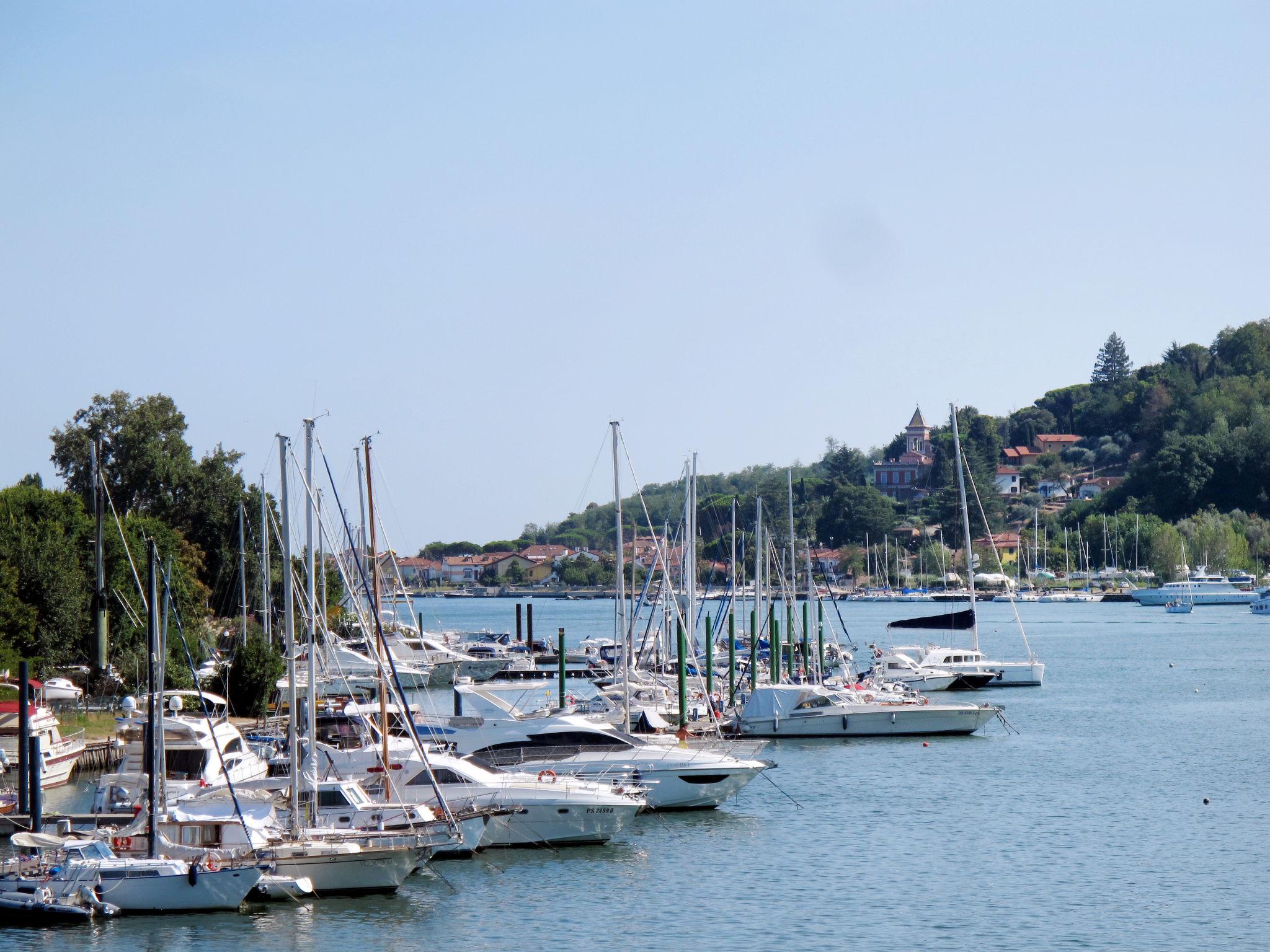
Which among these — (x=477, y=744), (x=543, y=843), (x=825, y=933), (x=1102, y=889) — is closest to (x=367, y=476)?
(x=477, y=744)

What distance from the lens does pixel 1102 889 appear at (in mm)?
29344

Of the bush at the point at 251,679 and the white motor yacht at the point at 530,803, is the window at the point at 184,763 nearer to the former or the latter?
the white motor yacht at the point at 530,803

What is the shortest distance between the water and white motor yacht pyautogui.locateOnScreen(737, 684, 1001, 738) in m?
0.93

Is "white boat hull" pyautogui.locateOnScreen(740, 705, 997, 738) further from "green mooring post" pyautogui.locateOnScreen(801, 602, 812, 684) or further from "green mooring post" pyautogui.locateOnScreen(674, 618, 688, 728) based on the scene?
"green mooring post" pyautogui.locateOnScreen(801, 602, 812, 684)

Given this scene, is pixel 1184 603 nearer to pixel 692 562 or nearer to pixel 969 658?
pixel 969 658

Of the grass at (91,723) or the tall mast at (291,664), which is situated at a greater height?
the tall mast at (291,664)

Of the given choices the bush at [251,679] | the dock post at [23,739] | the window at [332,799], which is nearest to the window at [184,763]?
the dock post at [23,739]

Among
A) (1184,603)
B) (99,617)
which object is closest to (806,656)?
(99,617)

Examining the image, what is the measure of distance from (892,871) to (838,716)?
19.8m

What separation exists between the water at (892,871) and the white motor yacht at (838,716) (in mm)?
928

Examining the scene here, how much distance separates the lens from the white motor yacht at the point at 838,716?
166ft

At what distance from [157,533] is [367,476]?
37218 millimetres

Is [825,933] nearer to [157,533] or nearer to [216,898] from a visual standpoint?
[216,898]

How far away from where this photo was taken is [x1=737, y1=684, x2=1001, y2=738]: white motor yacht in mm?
50688
